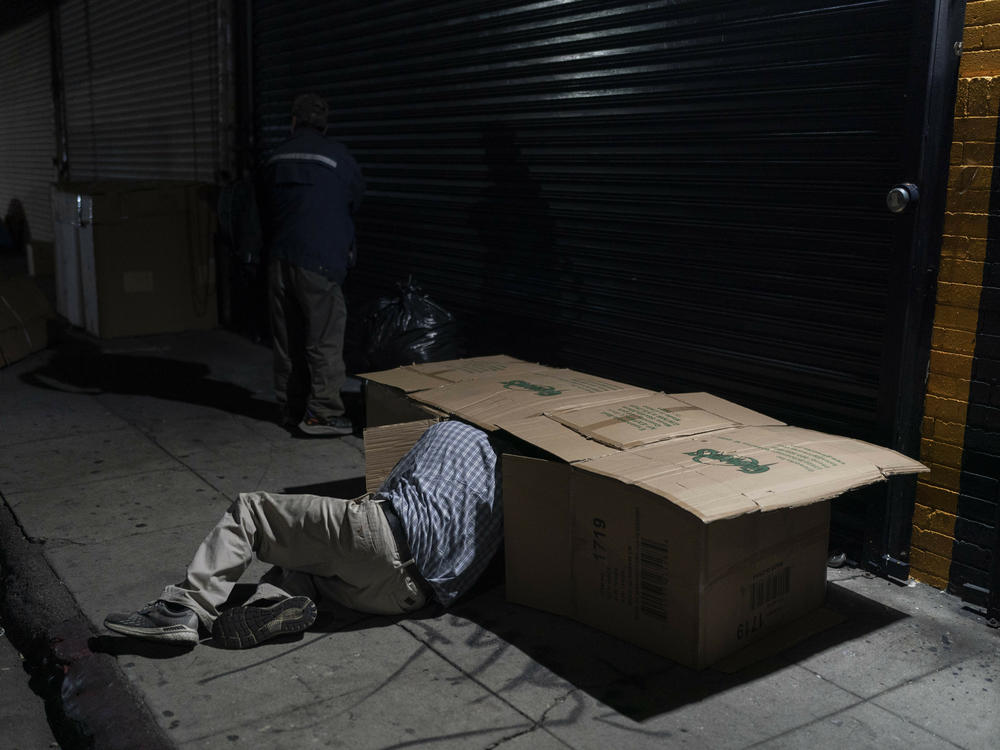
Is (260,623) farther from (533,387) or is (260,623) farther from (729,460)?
(729,460)

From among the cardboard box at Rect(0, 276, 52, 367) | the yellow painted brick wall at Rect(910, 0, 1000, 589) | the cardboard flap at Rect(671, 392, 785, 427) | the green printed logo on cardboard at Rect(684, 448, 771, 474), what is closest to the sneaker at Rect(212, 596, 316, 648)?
the green printed logo on cardboard at Rect(684, 448, 771, 474)

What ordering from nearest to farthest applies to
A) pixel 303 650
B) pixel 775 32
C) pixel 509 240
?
A: 1. pixel 303 650
2. pixel 775 32
3. pixel 509 240

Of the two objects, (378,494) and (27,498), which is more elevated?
(378,494)

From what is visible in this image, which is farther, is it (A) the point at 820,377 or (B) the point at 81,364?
(B) the point at 81,364

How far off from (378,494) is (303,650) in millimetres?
608

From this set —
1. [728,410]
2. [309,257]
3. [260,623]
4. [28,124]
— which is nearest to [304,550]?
[260,623]

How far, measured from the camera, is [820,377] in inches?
167

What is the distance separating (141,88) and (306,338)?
6.44 m

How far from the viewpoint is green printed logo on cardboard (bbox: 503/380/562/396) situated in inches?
169

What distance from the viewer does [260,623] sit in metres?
3.45

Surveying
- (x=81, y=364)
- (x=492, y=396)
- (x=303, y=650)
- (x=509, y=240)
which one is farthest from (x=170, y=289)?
(x=303, y=650)

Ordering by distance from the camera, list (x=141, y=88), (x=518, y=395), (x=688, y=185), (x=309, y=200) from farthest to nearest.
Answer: (x=141, y=88) → (x=309, y=200) → (x=688, y=185) → (x=518, y=395)

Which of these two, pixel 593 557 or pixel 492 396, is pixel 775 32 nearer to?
pixel 492 396

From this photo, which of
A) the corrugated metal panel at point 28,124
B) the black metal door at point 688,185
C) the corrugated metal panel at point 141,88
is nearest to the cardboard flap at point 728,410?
the black metal door at point 688,185
